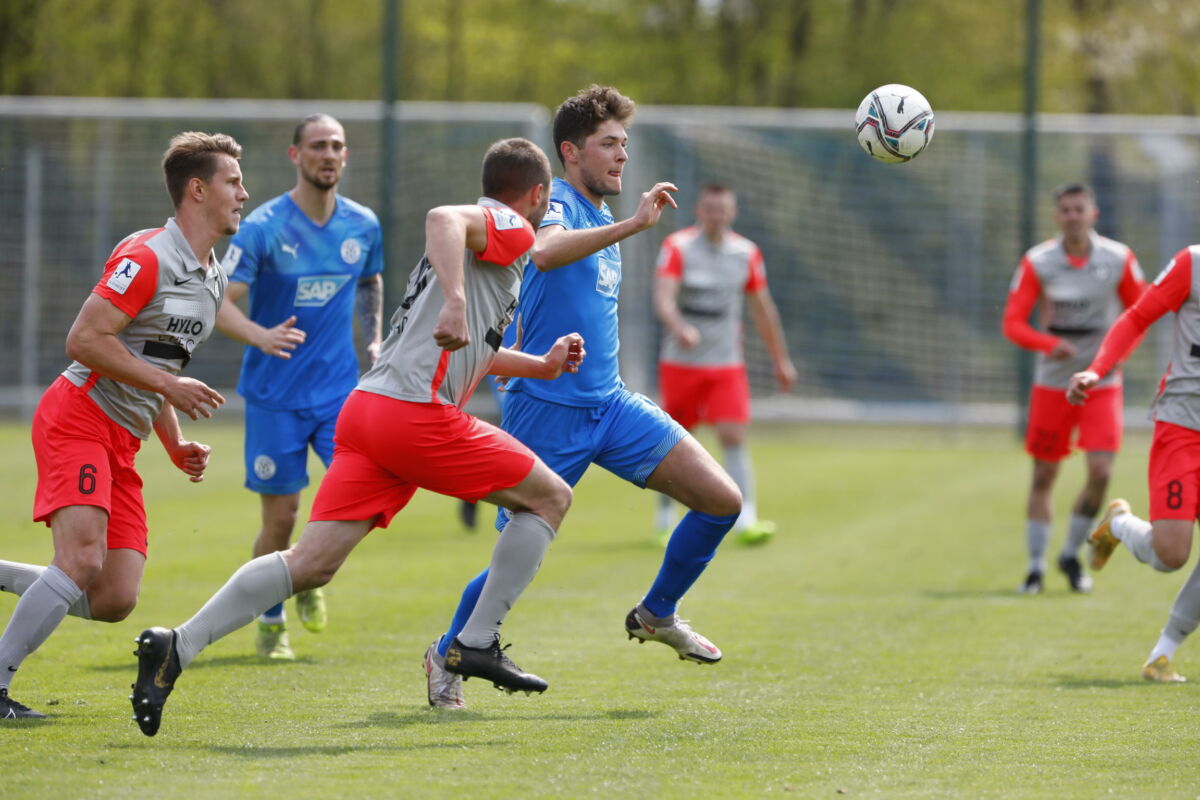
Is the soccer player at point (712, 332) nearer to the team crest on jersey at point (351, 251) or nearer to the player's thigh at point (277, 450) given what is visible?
the team crest on jersey at point (351, 251)

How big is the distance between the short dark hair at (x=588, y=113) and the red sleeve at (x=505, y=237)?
86cm

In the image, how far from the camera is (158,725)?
5383 millimetres

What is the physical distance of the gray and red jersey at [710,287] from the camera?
13.2 meters

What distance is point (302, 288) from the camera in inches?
318

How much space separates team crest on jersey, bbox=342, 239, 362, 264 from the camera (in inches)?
320

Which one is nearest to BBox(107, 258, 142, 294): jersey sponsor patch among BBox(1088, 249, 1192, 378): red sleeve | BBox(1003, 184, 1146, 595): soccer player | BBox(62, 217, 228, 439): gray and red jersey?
BBox(62, 217, 228, 439): gray and red jersey

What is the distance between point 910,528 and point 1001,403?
9.29m

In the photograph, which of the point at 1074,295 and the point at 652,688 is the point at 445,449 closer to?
the point at 652,688

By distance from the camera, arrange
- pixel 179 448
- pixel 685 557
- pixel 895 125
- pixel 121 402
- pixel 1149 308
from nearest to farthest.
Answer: pixel 121 402 → pixel 179 448 → pixel 685 557 → pixel 1149 308 → pixel 895 125

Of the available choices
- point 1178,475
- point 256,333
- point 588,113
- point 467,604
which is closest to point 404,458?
point 467,604

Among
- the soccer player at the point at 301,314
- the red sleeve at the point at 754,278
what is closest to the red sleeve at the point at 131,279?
the soccer player at the point at 301,314

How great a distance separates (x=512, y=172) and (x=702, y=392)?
7533 mm

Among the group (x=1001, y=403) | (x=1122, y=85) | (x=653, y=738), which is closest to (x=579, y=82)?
(x=1122, y=85)

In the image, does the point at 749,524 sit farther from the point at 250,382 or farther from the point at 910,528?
the point at 250,382
